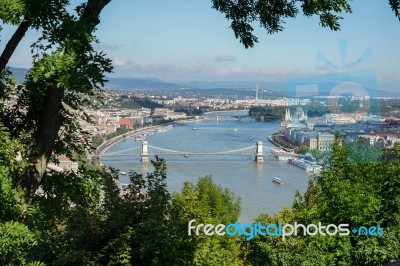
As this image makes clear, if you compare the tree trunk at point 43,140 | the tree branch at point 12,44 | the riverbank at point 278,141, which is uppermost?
the tree branch at point 12,44

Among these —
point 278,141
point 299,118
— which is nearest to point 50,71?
point 299,118

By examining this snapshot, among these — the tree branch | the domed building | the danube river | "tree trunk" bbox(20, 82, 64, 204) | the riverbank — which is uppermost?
the tree branch

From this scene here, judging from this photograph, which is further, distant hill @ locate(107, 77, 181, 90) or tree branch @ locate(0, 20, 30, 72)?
distant hill @ locate(107, 77, 181, 90)

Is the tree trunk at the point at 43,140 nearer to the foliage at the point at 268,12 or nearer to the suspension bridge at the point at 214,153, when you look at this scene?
the foliage at the point at 268,12

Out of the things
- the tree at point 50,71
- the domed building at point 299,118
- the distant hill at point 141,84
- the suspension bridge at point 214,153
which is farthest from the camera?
the distant hill at point 141,84

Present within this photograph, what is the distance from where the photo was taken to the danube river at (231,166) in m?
15.8

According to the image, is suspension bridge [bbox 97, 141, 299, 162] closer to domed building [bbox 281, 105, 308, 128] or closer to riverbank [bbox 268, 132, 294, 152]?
riverbank [bbox 268, 132, 294, 152]

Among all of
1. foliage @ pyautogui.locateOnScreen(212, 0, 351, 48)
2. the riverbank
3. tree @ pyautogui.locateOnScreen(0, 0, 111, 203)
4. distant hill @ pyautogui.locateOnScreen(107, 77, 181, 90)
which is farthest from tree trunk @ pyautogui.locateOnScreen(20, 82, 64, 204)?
distant hill @ pyautogui.locateOnScreen(107, 77, 181, 90)

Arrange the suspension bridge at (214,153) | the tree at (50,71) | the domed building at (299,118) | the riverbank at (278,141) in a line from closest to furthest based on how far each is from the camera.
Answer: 1. the tree at (50,71)
2. the domed building at (299,118)
3. the suspension bridge at (214,153)
4. the riverbank at (278,141)

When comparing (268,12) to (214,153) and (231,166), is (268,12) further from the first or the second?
(214,153)

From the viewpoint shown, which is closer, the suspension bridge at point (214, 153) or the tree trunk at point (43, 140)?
the tree trunk at point (43, 140)

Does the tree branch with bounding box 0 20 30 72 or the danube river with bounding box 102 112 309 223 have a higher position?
the tree branch with bounding box 0 20 30 72

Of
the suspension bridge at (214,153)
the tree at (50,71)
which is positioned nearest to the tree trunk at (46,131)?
the tree at (50,71)

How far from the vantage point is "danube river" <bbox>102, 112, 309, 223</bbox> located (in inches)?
622
